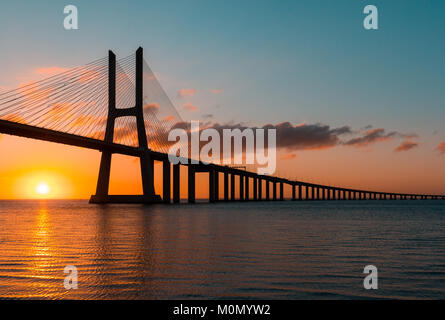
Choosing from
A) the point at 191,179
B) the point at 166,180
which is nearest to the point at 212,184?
the point at 191,179

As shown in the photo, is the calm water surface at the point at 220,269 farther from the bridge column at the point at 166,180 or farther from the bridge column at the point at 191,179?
the bridge column at the point at 191,179

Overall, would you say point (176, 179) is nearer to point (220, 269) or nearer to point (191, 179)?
point (191, 179)

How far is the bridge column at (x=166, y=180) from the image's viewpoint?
279 ft

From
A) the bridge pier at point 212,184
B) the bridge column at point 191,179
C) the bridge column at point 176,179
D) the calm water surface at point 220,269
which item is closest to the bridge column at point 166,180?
the bridge column at point 176,179

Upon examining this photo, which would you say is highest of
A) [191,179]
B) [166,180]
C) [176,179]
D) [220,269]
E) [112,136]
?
[112,136]

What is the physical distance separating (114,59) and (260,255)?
197 feet

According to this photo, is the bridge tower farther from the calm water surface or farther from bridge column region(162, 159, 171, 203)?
the calm water surface

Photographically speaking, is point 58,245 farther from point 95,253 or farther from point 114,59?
point 114,59

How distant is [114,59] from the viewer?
70.0 m

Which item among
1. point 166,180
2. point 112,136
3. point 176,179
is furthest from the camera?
point 176,179

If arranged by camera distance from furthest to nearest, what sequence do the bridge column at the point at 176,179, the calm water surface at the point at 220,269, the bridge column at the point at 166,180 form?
the bridge column at the point at 176,179 < the bridge column at the point at 166,180 < the calm water surface at the point at 220,269

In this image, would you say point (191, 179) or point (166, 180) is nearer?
point (166, 180)

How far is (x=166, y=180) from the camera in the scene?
286ft
